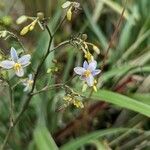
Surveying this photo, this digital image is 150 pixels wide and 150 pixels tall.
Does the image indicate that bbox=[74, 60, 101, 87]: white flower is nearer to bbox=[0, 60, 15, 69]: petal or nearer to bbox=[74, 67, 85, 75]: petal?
bbox=[74, 67, 85, 75]: petal

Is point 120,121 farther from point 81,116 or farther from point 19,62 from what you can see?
point 19,62

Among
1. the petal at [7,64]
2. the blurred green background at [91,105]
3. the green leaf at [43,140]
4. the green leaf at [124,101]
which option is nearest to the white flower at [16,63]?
the petal at [7,64]

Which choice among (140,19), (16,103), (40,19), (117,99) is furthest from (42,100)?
(140,19)

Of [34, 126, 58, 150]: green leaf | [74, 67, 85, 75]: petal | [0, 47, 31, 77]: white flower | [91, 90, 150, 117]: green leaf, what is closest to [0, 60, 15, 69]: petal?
[0, 47, 31, 77]: white flower

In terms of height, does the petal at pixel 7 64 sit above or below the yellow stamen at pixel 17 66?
above

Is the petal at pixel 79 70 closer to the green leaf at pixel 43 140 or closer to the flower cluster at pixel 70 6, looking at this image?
the flower cluster at pixel 70 6

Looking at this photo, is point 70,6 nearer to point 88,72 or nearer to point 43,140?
point 88,72

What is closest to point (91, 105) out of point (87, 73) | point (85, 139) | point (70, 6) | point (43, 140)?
point (85, 139)

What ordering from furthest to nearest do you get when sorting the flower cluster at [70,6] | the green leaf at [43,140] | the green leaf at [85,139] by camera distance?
the green leaf at [85,139] < the green leaf at [43,140] < the flower cluster at [70,6]
